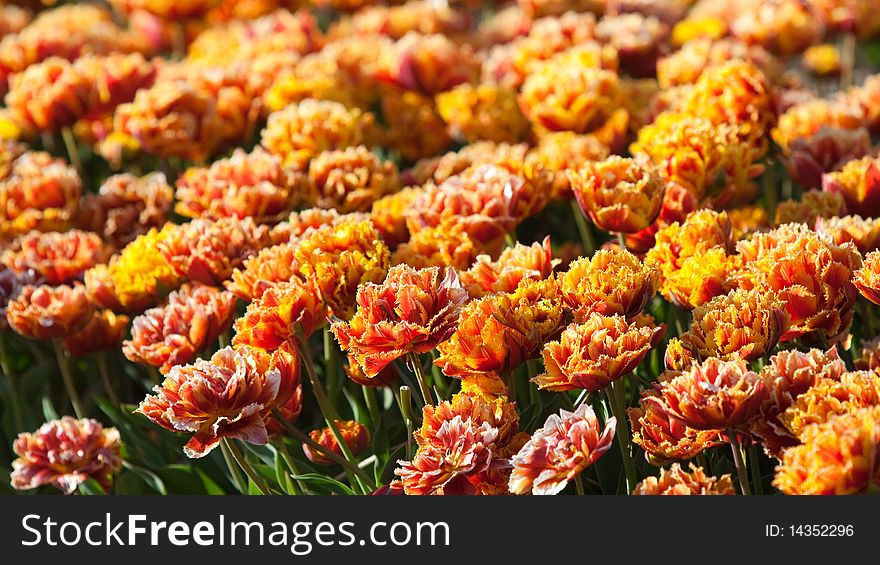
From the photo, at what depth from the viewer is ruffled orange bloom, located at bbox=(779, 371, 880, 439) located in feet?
3.71

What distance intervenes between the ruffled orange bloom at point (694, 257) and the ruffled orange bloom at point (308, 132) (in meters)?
0.91

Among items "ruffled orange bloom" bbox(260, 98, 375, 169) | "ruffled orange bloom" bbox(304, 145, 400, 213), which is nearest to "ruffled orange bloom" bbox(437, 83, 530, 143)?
"ruffled orange bloom" bbox(260, 98, 375, 169)

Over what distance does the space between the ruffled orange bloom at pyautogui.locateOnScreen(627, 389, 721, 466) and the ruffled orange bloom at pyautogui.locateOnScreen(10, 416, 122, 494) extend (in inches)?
34.2

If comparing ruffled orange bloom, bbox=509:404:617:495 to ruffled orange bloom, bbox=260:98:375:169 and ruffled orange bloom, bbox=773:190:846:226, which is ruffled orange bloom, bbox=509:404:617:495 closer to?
ruffled orange bloom, bbox=773:190:846:226

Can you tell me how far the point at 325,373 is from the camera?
6.52 feet

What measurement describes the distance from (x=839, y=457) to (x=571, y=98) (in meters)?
1.43

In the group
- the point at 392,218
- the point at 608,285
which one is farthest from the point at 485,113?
the point at 608,285

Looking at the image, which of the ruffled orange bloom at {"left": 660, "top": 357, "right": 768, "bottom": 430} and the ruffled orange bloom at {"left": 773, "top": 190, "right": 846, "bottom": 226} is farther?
the ruffled orange bloom at {"left": 773, "top": 190, "right": 846, "bottom": 226}

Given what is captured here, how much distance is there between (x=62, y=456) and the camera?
1.64 meters

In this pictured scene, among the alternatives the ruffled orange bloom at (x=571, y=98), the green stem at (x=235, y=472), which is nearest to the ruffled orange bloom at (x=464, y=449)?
the green stem at (x=235, y=472)

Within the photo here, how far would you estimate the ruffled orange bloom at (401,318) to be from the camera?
131 centimetres

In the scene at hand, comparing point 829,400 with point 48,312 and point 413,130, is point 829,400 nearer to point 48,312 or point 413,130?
point 48,312

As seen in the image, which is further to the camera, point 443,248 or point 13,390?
point 13,390

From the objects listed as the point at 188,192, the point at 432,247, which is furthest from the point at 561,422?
the point at 188,192
